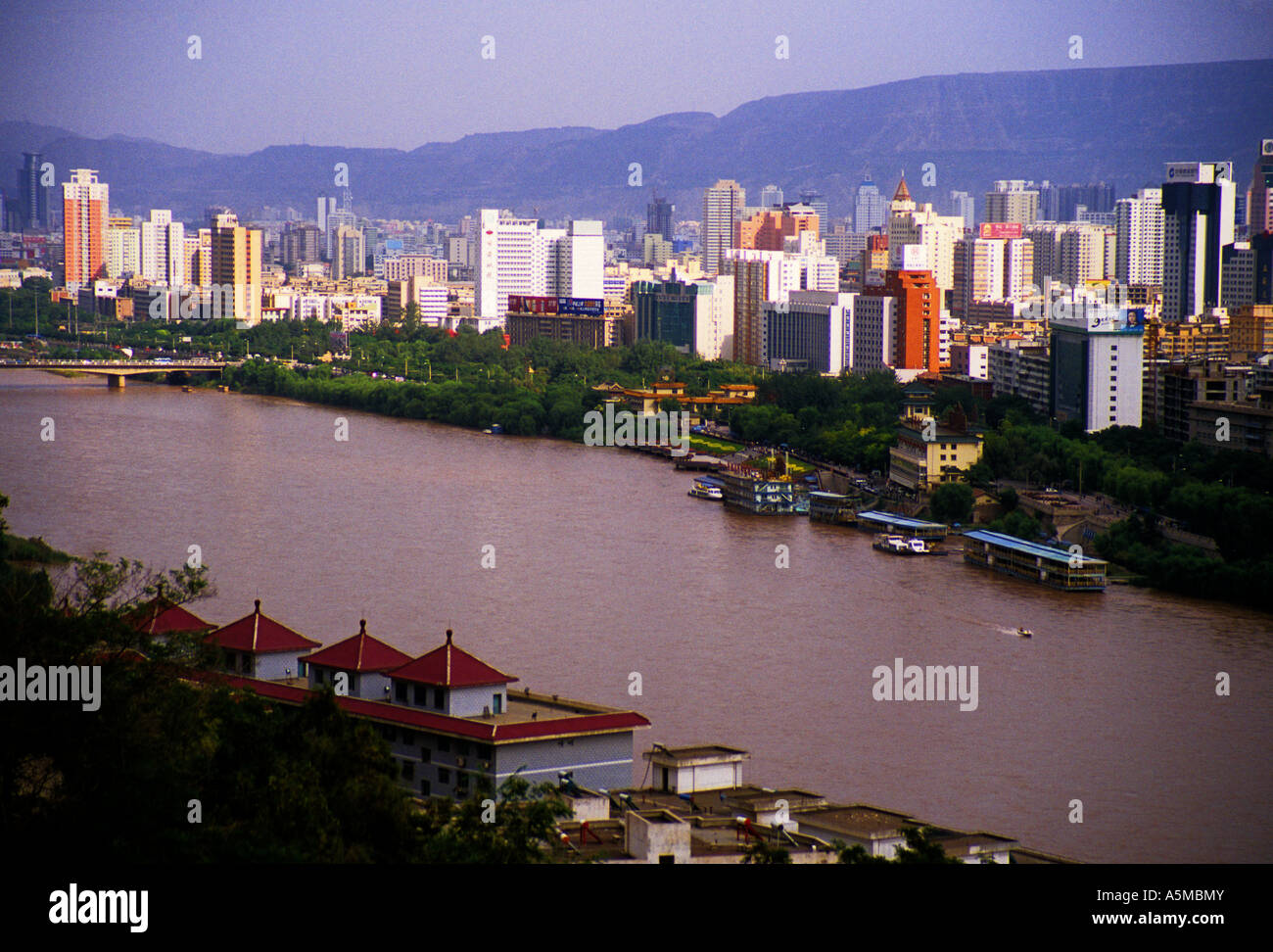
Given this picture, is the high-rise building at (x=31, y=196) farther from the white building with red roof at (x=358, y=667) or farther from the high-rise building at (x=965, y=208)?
the white building with red roof at (x=358, y=667)

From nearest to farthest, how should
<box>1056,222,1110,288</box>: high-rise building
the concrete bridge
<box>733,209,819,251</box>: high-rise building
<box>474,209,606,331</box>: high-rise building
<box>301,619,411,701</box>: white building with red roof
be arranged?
<box>301,619,411,701</box>: white building with red roof
the concrete bridge
<box>1056,222,1110,288</box>: high-rise building
<box>474,209,606,331</box>: high-rise building
<box>733,209,819,251</box>: high-rise building

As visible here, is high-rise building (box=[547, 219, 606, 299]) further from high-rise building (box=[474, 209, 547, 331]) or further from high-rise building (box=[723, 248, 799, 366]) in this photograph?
A: high-rise building (box=[723, 248, 799, 366])

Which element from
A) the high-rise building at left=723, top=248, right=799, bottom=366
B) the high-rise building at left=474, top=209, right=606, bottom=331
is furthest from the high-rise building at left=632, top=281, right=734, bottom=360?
the high-rise building at left=474, top=209, right=606, bottom=331

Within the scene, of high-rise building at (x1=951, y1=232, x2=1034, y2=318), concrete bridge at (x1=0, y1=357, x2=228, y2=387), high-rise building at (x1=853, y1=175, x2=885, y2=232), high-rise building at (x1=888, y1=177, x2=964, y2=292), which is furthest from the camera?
high-rise building at (x1=853, y1=175, x2=885, y2=232)

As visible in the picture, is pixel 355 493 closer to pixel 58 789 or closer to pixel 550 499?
pixel 550 499

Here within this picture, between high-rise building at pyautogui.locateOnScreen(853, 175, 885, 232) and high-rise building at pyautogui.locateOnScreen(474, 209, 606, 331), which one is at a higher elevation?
high-rise building at pyautogui.locateOnScreen(853, 175, 885, 232)
